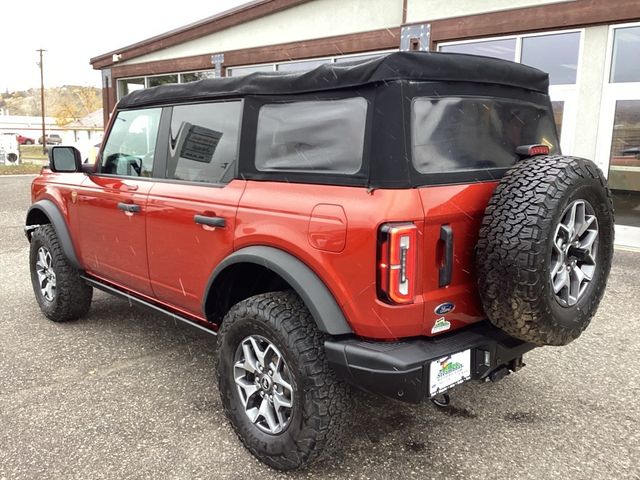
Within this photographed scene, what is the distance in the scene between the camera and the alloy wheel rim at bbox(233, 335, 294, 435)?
2541 mm

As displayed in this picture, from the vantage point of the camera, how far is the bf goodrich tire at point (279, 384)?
2.36 metres

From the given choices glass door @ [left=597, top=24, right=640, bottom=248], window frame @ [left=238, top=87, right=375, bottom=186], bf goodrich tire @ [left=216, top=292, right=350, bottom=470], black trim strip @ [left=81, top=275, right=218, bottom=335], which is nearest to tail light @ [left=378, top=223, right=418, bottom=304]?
window frame @ [left=238, top=87, right=375, bottom=186]

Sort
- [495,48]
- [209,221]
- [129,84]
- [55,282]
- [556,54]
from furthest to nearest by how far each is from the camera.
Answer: [129,84], [495,48], [556,54], [55,282], [209,221]

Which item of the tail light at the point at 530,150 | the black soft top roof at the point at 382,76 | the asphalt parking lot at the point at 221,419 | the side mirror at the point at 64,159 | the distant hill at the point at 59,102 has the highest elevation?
the distant hill at the point at 59,102

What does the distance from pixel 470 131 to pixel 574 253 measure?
0.74 m

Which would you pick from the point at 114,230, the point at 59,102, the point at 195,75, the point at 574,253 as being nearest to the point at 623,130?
the point at 574,253

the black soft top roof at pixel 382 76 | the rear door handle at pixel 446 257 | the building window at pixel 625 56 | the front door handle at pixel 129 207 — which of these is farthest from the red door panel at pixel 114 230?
the building window at pixel 625 56

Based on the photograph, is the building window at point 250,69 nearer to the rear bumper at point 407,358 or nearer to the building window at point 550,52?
the building window at point 550,52

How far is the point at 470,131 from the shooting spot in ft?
8.38

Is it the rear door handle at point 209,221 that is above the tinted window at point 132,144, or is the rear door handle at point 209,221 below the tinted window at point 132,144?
below

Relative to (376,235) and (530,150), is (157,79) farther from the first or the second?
(376,235)

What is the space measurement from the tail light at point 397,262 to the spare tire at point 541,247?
331 millimetres

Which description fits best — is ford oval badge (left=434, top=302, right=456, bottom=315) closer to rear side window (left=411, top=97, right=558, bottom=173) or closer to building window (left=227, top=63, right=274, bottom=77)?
rear side window (left=411, top=97, right=558, bottom=173)

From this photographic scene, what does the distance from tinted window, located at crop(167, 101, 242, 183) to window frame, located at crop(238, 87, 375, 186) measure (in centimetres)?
8
